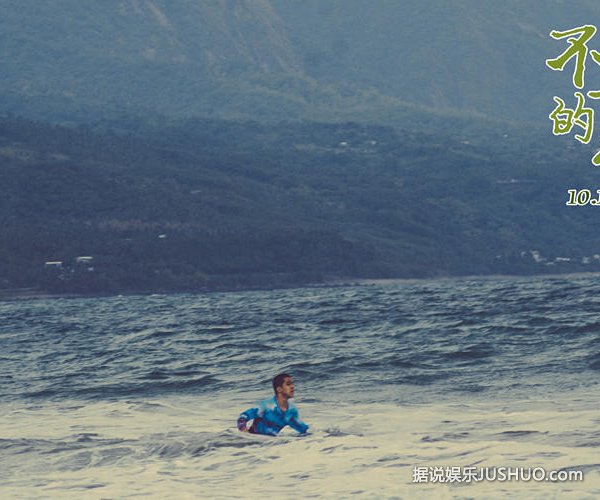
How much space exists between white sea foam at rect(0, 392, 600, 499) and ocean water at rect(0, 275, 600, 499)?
2.0 inches

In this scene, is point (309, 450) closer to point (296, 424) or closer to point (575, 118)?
point (296, 424)

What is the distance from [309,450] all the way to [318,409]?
782 centimetres

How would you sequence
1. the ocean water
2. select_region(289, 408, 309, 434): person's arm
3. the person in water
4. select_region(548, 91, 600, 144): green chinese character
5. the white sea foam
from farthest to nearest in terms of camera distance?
select_region(548, 91, 600, 144): green chinese character
select_region(289, 408, 309, 434): person's arm
the person in water
the ocean water
the white sea foam

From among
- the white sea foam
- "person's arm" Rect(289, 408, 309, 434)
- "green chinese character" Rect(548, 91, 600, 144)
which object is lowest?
the white sea foam

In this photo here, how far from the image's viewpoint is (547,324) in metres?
62.3

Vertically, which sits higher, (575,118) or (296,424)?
(575,118)

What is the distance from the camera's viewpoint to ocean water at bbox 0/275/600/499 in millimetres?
27062

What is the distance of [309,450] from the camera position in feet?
98.2

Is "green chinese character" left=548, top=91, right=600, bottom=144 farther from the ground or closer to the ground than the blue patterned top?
farther from the ground

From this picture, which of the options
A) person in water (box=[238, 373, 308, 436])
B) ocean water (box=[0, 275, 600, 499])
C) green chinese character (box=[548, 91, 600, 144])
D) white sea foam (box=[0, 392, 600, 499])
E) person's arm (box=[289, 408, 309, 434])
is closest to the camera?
white sea foam (box=[0, 392, 600, 499])

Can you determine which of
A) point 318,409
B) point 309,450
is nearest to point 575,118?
point 318,409

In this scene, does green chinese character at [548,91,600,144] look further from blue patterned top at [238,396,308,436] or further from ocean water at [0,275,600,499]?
blue patterned top at [238,396,308,436]

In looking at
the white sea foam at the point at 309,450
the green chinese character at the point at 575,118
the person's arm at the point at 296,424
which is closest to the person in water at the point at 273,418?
the person's arm at the point at 296,424

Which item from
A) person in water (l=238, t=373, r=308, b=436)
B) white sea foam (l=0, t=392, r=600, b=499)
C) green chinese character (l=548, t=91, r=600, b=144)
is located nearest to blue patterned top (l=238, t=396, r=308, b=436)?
person in water (l=238, t=373, r=308, b=436)
